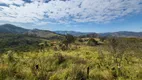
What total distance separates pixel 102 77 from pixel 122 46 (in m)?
13.4

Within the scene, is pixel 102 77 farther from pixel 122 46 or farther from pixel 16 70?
pixel 122 46

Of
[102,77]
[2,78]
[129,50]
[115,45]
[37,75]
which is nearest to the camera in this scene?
[2,78]

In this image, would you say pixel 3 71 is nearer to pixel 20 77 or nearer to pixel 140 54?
pixel 20 77

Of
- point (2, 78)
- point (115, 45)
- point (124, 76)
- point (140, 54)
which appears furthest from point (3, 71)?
point (140, 54)

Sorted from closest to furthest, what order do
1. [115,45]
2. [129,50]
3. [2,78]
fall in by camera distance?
1. [2,78]
2. [115,45]
3. [129,50]

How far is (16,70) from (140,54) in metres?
18.7

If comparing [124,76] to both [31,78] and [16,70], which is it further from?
[16,70]

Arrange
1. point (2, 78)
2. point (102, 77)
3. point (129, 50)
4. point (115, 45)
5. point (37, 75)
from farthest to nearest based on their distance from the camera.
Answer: point (129, 50)
point (115, 45)
point (102, 77)
point (37, 75)
point (2, 78)

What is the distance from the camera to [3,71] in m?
9.57

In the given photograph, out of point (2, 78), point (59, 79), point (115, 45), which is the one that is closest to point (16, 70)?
point (2, 78)

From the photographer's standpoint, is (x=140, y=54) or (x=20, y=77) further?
(x=140, y=54)

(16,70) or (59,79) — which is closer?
(59,79)

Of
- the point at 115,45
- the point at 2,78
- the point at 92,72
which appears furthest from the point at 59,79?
the point at 115,45

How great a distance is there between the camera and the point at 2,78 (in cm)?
875
